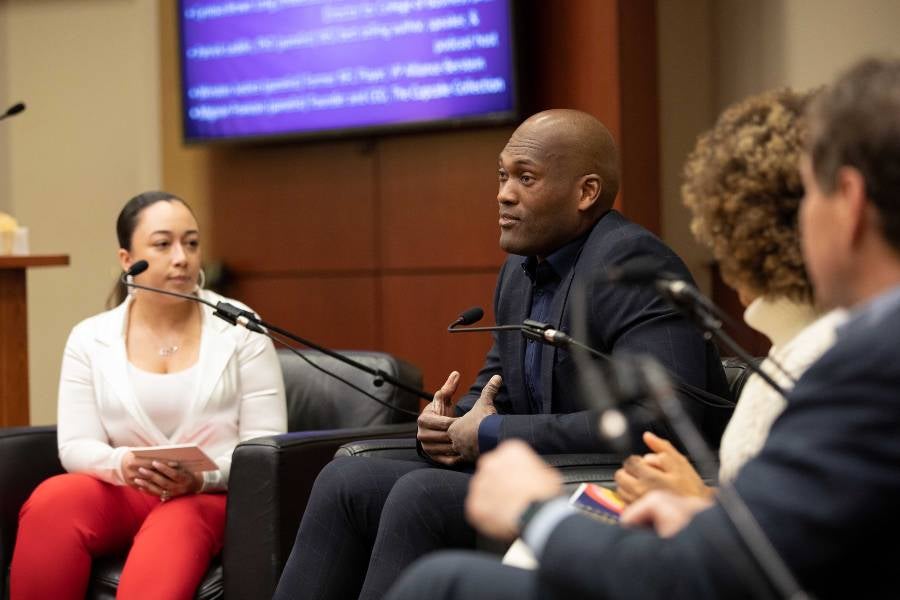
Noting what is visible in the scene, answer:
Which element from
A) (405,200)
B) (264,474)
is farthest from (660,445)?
(405,200)

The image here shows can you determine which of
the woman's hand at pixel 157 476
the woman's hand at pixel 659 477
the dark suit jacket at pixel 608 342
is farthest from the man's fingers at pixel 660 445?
the woman's hand at pixel 157 476

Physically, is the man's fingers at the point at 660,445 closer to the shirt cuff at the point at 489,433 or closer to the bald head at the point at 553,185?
the shirt cuff at the point at 489,433

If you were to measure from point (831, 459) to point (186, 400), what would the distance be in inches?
87.7

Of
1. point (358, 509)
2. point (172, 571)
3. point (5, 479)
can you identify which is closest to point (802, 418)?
point (358, 509)

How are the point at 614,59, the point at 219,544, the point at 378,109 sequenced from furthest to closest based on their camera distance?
the point at 378,109
the point at 614,59
the point at 219,544

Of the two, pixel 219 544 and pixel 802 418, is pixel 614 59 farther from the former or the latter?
pixel 802 418

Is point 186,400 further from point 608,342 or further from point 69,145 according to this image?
point 69,145

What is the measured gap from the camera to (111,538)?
2957mm

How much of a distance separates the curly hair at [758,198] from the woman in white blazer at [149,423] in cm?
164

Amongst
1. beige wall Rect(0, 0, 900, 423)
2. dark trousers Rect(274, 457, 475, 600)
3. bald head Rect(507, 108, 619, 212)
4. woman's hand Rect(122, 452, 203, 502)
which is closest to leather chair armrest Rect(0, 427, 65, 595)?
woman's hand Rect(122, 452, 203, 502)

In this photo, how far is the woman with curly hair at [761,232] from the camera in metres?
Answer: 1.56

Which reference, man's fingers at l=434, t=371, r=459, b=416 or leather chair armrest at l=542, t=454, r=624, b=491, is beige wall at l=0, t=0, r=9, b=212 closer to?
man's fingers at l=434, t=371, r=459, b=416

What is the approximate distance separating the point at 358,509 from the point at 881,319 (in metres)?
1.53

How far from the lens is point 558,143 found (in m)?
2.72
